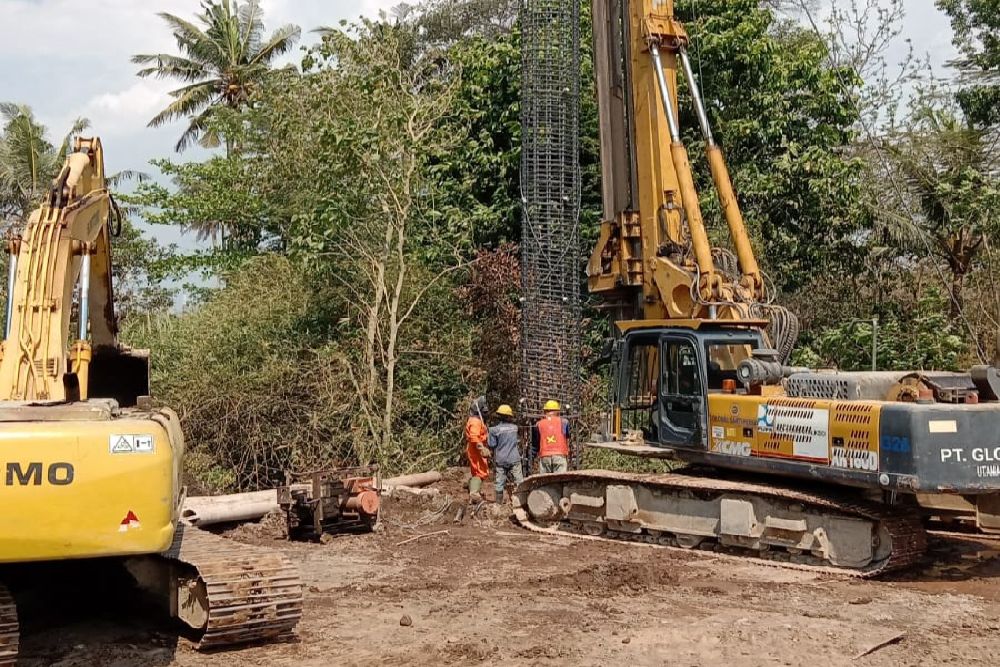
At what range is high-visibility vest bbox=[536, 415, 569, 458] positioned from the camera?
13.6 meters

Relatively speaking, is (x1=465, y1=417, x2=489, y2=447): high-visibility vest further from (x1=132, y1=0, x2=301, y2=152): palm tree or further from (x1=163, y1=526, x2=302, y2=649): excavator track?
(x1=132, y1=0, x2=301, y2=152): palm tree

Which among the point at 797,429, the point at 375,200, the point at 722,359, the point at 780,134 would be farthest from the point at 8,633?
the point at 780,134

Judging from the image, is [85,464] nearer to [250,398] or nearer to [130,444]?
[130,444]

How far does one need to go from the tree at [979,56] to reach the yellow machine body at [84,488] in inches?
732

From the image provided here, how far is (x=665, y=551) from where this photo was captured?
1124 centimetres

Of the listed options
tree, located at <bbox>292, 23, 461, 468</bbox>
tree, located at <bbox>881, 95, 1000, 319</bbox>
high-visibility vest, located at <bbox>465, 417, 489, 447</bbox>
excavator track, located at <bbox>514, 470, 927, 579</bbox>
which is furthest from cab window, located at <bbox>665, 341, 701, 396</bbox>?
tree, located at <bbox>881, 95, 1000, 319</bbox>

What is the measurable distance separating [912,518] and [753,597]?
86.4 inches

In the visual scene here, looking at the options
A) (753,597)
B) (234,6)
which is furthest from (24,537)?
(234,6)

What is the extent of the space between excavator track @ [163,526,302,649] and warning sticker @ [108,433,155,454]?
130 centimetres

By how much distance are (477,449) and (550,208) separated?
12.9 ft

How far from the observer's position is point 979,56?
66.3ft

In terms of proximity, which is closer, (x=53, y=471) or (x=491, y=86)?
(x=53, y=471)

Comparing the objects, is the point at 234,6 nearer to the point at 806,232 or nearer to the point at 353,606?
the point at 806,232

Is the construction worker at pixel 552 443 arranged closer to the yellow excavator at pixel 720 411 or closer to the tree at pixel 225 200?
the yellow excavator at pixel 720 411
